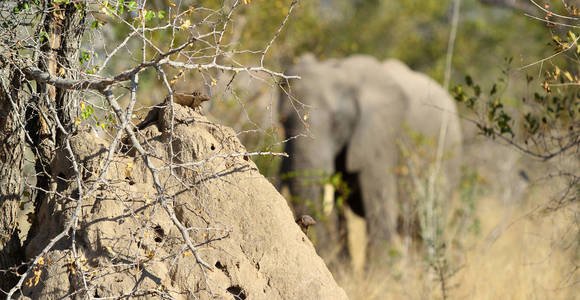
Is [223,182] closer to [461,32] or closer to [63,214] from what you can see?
[63,214]

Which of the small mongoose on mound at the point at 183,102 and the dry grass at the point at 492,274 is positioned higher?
the small mongoose on mound at the point at 183,102

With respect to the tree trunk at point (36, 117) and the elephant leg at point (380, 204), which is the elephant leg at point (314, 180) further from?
the tree trunk at point (36, 117)

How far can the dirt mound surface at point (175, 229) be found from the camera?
143 inches

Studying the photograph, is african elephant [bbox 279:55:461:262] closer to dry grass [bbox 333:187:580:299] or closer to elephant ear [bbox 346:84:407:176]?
elephant ear [bbox 346:84:407:176]

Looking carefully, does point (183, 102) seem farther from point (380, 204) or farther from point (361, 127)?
point (380, 204)

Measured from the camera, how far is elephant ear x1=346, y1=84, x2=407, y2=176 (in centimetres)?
984

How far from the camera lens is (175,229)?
3812mm

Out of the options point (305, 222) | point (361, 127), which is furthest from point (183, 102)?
point (361, 127)

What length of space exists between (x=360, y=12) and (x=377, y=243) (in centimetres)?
866

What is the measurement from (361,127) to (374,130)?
0.56ft

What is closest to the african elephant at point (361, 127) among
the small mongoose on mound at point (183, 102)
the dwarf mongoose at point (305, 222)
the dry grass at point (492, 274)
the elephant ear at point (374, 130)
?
the elephant ear at point (374, 130)

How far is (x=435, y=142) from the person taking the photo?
10016mm

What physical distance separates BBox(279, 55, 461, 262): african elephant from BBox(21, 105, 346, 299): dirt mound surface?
5.45 metres

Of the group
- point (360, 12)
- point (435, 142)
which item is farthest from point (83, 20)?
point (360, 12)
